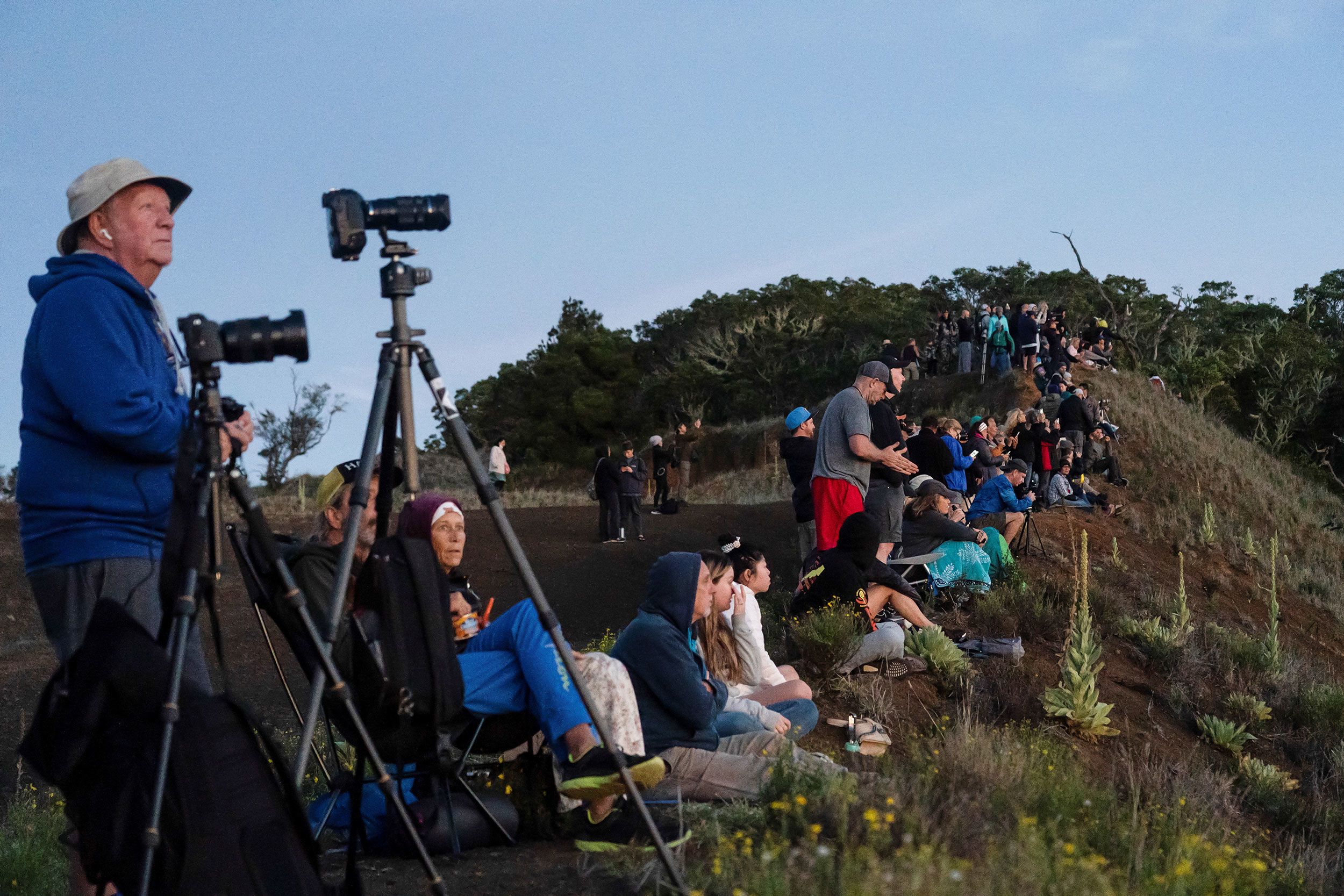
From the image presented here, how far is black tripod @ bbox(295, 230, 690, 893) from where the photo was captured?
3338 millimetres

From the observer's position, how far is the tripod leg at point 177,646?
9.13ft

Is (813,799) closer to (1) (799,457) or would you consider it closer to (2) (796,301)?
(1) (799,457)

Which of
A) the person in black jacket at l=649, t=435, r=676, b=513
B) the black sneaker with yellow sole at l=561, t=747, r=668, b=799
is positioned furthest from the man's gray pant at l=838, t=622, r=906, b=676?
the person in black jacket at l=649, t=435, r=676, b=513

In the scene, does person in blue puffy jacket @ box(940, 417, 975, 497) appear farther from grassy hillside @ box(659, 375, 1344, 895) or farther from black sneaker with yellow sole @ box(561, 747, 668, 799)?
black sneaker with yellow sole @ box(561, 747, 668, 799)

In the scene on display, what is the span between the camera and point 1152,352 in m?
43.9

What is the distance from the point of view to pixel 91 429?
314cm

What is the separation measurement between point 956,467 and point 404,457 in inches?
421

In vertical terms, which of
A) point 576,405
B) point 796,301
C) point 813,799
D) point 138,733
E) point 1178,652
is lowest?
point 1178,652

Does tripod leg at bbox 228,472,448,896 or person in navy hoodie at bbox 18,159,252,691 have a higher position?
person in navy hoodie at bbox 18,159,252,691

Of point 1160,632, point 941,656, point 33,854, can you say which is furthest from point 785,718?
point 1160,632

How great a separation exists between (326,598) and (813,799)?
5.49ft

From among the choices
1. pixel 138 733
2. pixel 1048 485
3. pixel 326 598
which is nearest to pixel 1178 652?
pixel 1048 485

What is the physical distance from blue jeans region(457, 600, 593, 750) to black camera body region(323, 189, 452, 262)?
4.62 ft

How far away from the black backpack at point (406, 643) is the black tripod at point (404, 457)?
0.09m
